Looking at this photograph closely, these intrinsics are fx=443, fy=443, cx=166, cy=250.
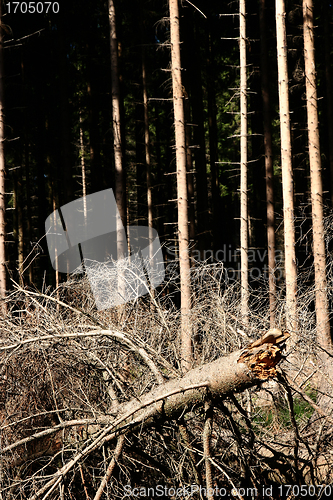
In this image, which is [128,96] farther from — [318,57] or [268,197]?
[268,197]

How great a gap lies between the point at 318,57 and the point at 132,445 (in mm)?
17218

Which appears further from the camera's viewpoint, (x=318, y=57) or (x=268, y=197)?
(x=318, y=57)

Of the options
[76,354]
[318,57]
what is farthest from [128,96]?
[76,354]

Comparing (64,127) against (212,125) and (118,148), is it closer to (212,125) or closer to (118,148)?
(118,148)

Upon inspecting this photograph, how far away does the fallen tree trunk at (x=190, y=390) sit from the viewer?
3391 millimetres

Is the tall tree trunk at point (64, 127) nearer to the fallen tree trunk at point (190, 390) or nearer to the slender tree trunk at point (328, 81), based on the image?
the slender tree trunk at point (328, 81)

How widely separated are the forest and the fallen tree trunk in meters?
0.02

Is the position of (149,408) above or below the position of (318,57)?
→ below

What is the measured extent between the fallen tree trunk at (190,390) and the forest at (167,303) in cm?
2

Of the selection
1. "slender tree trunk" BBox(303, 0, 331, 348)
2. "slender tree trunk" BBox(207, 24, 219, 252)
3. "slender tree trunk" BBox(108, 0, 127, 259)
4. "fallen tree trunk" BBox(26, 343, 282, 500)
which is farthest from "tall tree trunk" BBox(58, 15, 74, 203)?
"fallen tree trunk" BBox(26, 343, 282, 500)

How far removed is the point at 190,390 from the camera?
13.0ft

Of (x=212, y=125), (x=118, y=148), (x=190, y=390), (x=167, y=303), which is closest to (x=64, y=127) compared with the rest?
(x=118, y=148)

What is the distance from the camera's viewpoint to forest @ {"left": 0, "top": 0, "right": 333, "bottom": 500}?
13.8 ft

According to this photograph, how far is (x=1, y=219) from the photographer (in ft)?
31.8
